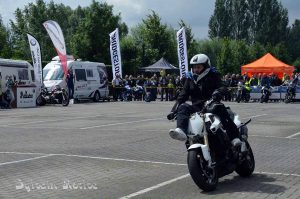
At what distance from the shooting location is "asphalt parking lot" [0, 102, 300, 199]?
733cm

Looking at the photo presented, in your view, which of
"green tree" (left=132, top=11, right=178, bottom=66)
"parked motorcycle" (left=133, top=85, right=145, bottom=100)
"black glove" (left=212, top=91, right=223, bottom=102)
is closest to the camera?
"black glove" (left=212, top=91, right=223, bottom=102)

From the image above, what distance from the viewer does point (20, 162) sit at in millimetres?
9898

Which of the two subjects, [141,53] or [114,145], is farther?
[141,53]

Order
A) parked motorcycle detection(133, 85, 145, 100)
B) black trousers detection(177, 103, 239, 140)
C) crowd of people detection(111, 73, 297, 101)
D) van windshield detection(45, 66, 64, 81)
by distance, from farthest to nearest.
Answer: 1. parked motorcycle detection(133, 85, 145, 100)
2. crowd of people detection(111, 73, 297, 101)
3. van windshield detection(45, 66, 64, 81)
4. black trousers detection(177, 103, 239, 140)

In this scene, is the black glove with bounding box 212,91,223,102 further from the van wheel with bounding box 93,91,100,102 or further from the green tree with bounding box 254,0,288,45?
the green tree with bounding box 254,0,288,45

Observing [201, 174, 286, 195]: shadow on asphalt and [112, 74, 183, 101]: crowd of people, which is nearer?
[201, 174, 286, 195]: shadow on asphalt

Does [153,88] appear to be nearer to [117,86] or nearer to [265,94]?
[117,86]

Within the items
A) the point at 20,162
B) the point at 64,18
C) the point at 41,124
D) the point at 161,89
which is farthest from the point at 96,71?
the point at 64,18

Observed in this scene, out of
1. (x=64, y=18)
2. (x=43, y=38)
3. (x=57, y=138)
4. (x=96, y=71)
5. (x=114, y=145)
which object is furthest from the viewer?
(x=64, y=18)

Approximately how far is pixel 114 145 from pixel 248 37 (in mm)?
97206

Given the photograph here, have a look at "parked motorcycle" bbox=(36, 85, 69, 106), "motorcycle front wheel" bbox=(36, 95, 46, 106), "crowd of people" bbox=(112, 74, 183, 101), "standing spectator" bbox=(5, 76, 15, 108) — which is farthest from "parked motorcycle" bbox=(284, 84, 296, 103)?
"standing spectator" bbox=(5, 76, 15, 108)

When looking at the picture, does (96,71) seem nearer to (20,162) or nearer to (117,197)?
(20,162)

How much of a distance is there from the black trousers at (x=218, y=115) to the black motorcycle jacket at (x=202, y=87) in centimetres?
23

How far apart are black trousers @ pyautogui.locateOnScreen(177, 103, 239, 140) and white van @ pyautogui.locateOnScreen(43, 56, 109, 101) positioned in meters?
26.5
